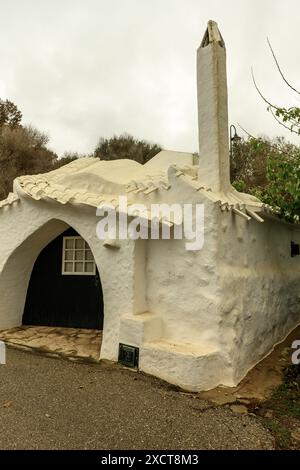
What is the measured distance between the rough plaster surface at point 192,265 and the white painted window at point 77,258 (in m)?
0.61

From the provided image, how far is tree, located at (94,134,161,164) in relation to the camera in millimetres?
19531

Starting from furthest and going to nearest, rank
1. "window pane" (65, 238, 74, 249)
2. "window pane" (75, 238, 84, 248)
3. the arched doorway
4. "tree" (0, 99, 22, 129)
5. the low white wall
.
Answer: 1. "tree" (0, 99, 22, 129)
2. "window pane" (65, 238, 74, 249)
3. "window pane" (75, 238, 84, 248)
4. the arched doorway
5. the low white wall

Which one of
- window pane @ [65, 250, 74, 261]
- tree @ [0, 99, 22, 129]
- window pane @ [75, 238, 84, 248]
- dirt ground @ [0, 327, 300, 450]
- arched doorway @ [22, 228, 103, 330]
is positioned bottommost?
dirt ground @ [0, 327, 300, 450]

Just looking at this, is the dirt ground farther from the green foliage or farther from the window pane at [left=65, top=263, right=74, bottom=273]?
the green foliage

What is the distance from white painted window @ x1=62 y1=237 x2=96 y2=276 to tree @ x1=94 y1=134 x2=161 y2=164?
1217cm

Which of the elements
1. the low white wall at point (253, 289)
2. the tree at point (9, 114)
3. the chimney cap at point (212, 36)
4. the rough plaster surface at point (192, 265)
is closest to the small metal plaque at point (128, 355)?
the rough plaster surface at point (192, 265)

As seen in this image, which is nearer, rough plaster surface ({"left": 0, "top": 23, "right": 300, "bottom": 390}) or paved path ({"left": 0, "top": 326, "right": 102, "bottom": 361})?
rough plaster surface ({"left": 0, "top": 23, "right": 300, "bottom": 390})

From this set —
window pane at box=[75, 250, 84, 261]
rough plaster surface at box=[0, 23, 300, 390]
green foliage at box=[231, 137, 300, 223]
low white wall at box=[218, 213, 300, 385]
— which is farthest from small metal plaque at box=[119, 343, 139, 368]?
green foliage at box=[231, 137, 300, 223]

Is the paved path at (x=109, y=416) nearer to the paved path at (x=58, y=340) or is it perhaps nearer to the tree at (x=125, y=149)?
the paved path at (x=58, y=340)

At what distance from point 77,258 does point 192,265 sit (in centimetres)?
325

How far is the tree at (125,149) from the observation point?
64.1 feet
